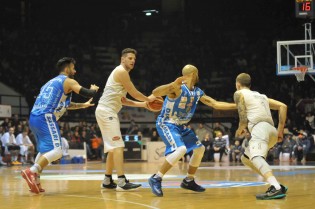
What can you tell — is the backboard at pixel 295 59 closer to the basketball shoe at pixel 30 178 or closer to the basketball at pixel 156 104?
the basketball at pixel 156 104

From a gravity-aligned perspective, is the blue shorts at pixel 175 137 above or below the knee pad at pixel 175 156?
above

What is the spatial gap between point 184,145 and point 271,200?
1.49 metres

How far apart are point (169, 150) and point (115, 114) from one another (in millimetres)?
1100

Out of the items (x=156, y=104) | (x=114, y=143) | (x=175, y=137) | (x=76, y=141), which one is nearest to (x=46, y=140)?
Answer: (x=114, y=143)

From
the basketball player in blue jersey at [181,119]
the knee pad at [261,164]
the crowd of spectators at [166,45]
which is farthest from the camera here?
the crowd of spectators at [166,45]

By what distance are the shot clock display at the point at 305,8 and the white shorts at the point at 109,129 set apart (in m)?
13.8

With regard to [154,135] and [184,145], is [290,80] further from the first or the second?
[184,145]

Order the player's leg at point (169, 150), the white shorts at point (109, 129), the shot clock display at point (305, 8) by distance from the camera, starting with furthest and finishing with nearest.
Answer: the shot clock display at point (305, 8)
the white shorts at point (109, 129)
the player's leg at point (169, 150)

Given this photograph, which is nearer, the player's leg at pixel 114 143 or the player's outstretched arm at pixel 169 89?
the player's outstretched arm at pixel 169 89

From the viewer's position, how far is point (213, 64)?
104 ft

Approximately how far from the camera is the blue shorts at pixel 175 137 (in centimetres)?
713

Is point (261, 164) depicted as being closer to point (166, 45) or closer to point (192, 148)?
point (192, 148)

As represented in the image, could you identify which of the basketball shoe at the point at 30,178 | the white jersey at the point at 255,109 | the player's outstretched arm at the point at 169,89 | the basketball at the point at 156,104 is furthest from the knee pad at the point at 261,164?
the basketball shoe at the point at 30,178

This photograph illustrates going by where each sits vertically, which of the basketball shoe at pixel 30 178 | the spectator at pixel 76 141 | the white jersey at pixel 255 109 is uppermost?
the white jersey at pixel 255 109
